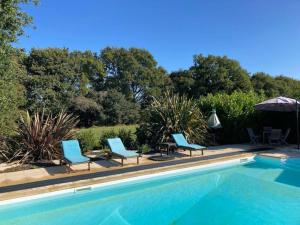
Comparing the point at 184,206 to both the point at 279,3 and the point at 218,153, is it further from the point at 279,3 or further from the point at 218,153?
the point at 279,3

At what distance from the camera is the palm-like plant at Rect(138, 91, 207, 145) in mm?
12484

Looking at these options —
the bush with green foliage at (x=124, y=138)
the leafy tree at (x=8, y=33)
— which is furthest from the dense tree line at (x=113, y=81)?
the bush with green foliage at (x=124, y=138)

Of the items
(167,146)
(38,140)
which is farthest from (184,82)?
→ (38,140)

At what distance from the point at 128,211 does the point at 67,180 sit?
6.75ft

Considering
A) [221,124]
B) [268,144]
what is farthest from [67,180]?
[268,144]

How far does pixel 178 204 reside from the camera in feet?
23.0

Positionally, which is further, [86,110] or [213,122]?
[86,110]

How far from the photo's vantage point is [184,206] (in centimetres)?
688

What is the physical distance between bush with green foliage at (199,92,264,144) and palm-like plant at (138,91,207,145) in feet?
6.83

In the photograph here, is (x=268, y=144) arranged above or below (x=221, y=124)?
below

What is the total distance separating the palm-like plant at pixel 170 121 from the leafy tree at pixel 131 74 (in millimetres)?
28024

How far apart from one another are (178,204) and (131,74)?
36.2 m

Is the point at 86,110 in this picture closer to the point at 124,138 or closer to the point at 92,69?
the point at 92,69

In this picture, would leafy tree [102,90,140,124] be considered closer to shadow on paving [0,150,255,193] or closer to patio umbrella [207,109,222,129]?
patio umbrella [207,109,222,129]
